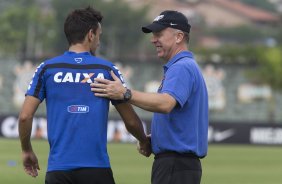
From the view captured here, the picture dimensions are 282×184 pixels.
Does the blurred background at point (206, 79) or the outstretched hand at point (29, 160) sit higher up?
the outstretched hand at point (29, 160)

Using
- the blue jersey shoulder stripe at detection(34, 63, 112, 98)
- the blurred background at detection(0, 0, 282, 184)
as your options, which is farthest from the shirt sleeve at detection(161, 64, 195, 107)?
the blurred background at detection(0, 0, 282, 184)

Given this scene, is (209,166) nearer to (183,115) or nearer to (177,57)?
(177,57)

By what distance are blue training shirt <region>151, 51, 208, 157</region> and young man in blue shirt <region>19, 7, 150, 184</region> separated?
42 cm

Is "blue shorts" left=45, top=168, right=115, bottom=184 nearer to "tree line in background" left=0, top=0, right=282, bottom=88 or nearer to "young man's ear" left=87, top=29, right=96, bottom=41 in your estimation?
"young man's ear" left=87, top=29, right=96, bottom=41

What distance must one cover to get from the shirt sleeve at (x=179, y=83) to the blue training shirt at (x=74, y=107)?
41cm

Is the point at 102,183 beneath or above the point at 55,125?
beneath

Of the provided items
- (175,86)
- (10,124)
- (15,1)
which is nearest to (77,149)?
(175,86)

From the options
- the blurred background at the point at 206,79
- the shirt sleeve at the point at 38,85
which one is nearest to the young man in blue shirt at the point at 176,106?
the shirt sleeve at the point at 38,85

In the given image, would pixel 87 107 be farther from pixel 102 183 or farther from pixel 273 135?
pixel 273 135

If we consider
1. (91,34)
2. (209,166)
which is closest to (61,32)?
(209,166)

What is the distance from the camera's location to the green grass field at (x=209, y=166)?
61.0 feet

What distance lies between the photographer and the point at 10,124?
36.3m

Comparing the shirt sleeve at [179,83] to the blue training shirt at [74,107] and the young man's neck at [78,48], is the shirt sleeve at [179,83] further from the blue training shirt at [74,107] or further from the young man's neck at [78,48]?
the young man's neck at [78,48]

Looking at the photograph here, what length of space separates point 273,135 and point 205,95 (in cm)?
2879
